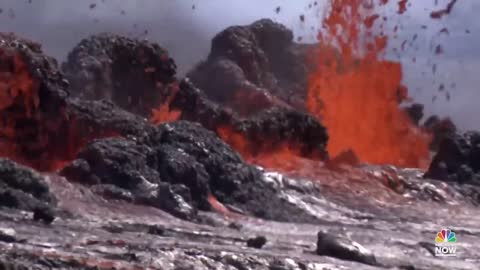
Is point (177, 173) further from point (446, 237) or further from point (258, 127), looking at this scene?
point (258, 127)

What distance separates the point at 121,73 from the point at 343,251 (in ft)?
107

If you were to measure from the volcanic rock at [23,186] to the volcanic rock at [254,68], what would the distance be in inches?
1423

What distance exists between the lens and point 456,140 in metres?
45.2

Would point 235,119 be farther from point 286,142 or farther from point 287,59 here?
point 287,59

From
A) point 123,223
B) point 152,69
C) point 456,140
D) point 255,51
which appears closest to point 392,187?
point 456,140

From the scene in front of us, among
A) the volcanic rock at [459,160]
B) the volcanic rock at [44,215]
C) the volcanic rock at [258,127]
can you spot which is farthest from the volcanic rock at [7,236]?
the volcanic rock at [459,160]

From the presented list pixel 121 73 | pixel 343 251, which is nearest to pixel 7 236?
pixel 343 251

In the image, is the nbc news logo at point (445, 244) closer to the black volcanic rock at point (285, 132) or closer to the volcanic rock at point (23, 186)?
the volcanic rock at point (23, 186)

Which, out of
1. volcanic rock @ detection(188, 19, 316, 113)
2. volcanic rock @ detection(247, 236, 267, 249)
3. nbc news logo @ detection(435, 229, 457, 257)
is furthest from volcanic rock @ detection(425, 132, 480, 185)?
volcanic rock @ detection(247, 236, 267, 249)

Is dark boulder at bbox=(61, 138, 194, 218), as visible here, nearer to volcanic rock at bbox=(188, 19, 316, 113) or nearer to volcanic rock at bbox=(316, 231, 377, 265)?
volcanic rock at bbox=(316, 231, 377, 265)

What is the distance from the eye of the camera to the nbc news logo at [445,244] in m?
23.2

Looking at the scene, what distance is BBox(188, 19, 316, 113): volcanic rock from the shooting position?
194ft

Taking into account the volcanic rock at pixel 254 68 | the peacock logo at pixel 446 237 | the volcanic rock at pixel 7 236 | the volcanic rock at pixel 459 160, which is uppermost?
the volcanic rock at pixel 254 68

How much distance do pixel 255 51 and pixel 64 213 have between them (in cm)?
4401
